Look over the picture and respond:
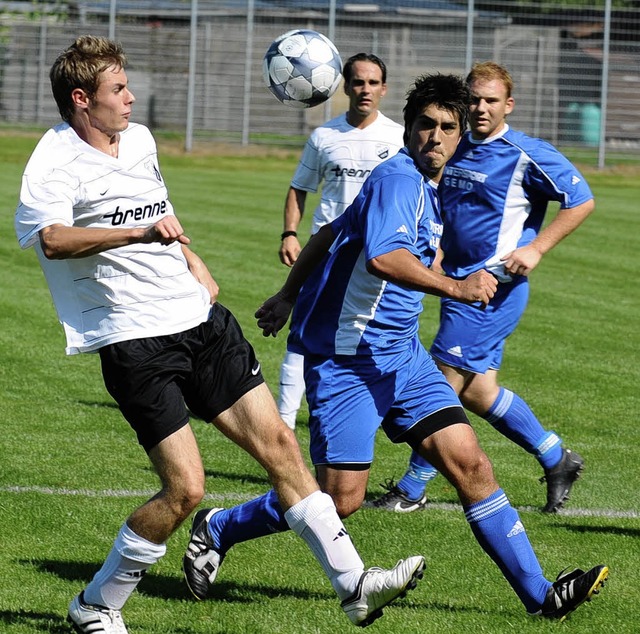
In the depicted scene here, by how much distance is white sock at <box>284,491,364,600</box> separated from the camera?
170 inches

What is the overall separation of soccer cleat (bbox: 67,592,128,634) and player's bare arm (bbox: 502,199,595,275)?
2.65 metres

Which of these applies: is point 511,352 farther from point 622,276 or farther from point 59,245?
point 59,245

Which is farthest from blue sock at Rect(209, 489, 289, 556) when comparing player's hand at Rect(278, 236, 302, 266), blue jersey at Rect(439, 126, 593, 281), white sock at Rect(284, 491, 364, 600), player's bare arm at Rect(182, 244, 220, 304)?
player's hand at Rect(278, 236, 302, 266)

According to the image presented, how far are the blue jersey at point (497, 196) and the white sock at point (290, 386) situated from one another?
53.1 inches

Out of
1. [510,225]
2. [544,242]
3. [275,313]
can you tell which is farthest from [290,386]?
[275,313]

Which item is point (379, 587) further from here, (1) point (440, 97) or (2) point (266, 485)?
(2) point (266, 485)

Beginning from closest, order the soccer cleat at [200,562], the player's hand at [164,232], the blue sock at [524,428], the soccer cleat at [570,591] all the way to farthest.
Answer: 1. the player's hand at [164,232]
2. the soccer cleat at [570,591]
3. the soccer cleat at [200,562]
4. the blue sock at [524,428]

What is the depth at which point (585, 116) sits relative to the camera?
33.0m

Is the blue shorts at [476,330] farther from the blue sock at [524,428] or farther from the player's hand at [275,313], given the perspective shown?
the player's hand at [275,313]

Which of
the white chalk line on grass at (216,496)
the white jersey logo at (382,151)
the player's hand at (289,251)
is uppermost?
the white jersey logo at (382,151)

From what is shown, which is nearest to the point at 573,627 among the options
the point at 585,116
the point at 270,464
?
the point at 270,464

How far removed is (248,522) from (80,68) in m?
2.01

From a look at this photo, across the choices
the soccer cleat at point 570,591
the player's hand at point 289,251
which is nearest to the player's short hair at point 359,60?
the player's hand at point 289,251

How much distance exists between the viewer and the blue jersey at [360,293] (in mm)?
4773
